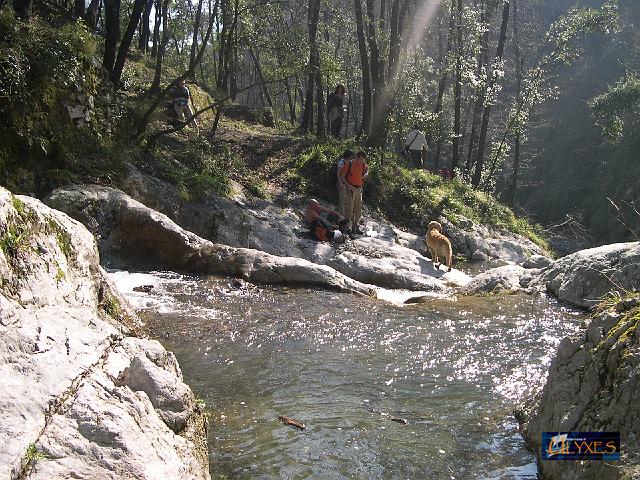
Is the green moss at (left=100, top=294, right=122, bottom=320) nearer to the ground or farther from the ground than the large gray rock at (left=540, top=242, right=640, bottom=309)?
nearer to the ground

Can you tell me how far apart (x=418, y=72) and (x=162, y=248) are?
18560 mm

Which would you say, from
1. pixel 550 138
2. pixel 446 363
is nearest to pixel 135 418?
pixel 446 363

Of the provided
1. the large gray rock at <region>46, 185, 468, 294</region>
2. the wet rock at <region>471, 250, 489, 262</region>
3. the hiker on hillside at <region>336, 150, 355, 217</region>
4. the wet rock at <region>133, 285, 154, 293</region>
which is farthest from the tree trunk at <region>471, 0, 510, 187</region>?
the wet rock at <region>133, 285, 154, 293</region>

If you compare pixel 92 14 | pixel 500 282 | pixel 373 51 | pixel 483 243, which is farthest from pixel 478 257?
pixel 92 14

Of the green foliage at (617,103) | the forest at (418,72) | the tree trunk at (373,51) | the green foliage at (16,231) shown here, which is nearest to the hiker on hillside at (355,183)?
the forest at (418,72)

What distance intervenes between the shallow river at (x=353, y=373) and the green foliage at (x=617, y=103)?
108ft

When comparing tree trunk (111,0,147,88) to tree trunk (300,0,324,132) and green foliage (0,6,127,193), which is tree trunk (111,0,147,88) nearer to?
green foliage (0,6,127,193)

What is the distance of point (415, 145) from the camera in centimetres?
2361

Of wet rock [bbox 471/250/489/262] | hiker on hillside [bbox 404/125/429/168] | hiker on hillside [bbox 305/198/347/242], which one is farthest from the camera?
hiker on hillside [bbox 404/125/429/168]

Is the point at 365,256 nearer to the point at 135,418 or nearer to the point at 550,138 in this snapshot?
the point at 135,418

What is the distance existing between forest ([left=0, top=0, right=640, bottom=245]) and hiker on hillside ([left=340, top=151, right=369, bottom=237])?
2.84 m

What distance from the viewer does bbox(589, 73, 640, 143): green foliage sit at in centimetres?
3881

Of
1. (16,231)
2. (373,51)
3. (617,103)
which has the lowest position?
(16,231)

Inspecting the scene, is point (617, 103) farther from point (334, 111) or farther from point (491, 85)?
point (334, 111)
